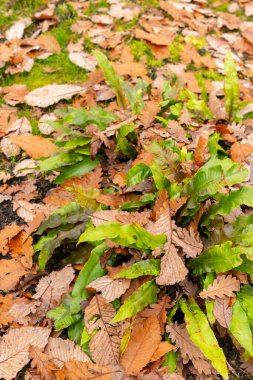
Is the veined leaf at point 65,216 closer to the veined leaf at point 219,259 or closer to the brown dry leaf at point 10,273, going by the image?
the brown dry leaf at point 10,273

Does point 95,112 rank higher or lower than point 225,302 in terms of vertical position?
higher

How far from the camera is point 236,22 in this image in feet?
16.0

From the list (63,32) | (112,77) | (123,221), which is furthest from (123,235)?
(63,32)

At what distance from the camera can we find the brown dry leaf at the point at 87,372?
2270 millimetres

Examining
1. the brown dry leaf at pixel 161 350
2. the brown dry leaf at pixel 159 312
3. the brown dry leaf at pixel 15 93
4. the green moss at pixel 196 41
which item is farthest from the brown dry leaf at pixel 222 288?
the green moss at pixel 196 41

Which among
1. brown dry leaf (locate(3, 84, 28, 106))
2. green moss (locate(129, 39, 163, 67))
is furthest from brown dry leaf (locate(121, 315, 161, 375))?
green moss (locate(129, 39, 163, 67))

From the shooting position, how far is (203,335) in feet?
7.73

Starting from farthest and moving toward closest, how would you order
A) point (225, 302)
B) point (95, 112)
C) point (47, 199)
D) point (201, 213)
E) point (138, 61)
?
point (138, 61) < point (95, 112) < point (47, 199) < point (201, 213) < point (225, 302)

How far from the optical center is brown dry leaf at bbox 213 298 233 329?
96.4 inches

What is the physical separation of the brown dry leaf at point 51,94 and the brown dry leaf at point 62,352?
2.10m

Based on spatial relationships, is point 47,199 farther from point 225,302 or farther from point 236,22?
point 236,22

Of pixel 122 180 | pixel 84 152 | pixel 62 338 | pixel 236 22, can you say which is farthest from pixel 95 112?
pixel 236 22

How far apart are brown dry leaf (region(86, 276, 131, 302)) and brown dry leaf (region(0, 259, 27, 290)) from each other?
1.88 feet

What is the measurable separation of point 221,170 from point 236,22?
300cm
